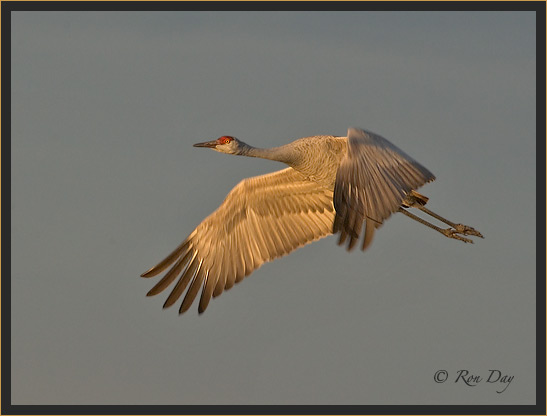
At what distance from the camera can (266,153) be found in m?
18.1

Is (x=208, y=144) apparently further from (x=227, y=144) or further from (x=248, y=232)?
(x=248, y=232)

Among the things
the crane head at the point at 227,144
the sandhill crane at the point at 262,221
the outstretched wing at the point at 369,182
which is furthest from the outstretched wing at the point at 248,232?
the outstretched wing at the point at 369,182

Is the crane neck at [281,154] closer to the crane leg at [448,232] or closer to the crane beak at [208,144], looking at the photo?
the crane beak at [208,144]

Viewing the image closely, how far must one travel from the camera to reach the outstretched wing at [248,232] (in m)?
19.1

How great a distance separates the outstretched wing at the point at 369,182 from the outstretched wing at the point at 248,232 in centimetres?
254

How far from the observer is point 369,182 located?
16.1 m

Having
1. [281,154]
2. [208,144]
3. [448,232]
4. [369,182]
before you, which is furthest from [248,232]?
[369,182]

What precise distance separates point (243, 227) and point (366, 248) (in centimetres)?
348

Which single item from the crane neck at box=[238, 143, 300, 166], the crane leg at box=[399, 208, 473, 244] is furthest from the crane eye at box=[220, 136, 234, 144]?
the crane leg at box=[399, 208, 473, 244]

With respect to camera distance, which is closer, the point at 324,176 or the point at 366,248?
the point at 366,248

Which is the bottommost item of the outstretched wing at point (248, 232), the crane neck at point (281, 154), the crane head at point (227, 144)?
the outstretched wing at point (248, 232)

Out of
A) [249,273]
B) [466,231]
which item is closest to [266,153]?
[249,273]

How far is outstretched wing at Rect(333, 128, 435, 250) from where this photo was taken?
15.9 m

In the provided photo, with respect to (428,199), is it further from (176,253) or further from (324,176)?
(176,253)
